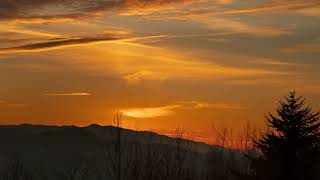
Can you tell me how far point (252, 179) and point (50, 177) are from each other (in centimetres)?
3897

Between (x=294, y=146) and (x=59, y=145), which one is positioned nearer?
(x=294, y=146)

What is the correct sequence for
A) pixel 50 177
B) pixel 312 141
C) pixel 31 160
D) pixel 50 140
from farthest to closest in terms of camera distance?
pixel 50 140 → pixel 31 160 → pixel 50 177 → pixel 312 141

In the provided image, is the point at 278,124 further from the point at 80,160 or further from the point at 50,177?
the point at 80,160

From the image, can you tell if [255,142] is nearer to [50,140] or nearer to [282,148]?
[282,148]

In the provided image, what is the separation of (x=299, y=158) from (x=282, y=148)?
0.38 meters

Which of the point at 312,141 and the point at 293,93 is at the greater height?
the point at 293,93

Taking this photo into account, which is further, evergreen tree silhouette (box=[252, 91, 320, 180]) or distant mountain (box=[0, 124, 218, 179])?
distant mountain (box=[0, 124, 218, 179])

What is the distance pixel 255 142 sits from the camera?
42.6 ft

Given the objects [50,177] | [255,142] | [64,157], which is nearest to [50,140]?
[64,157]

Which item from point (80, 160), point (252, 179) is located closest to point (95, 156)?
point (80, 160)

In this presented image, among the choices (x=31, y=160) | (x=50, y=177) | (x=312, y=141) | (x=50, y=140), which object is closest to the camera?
(x=312, y=141)

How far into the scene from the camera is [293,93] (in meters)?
12.5

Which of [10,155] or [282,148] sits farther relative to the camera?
[10,155]

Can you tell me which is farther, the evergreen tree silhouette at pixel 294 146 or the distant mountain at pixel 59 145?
the distant mountain at pixel 59 145
